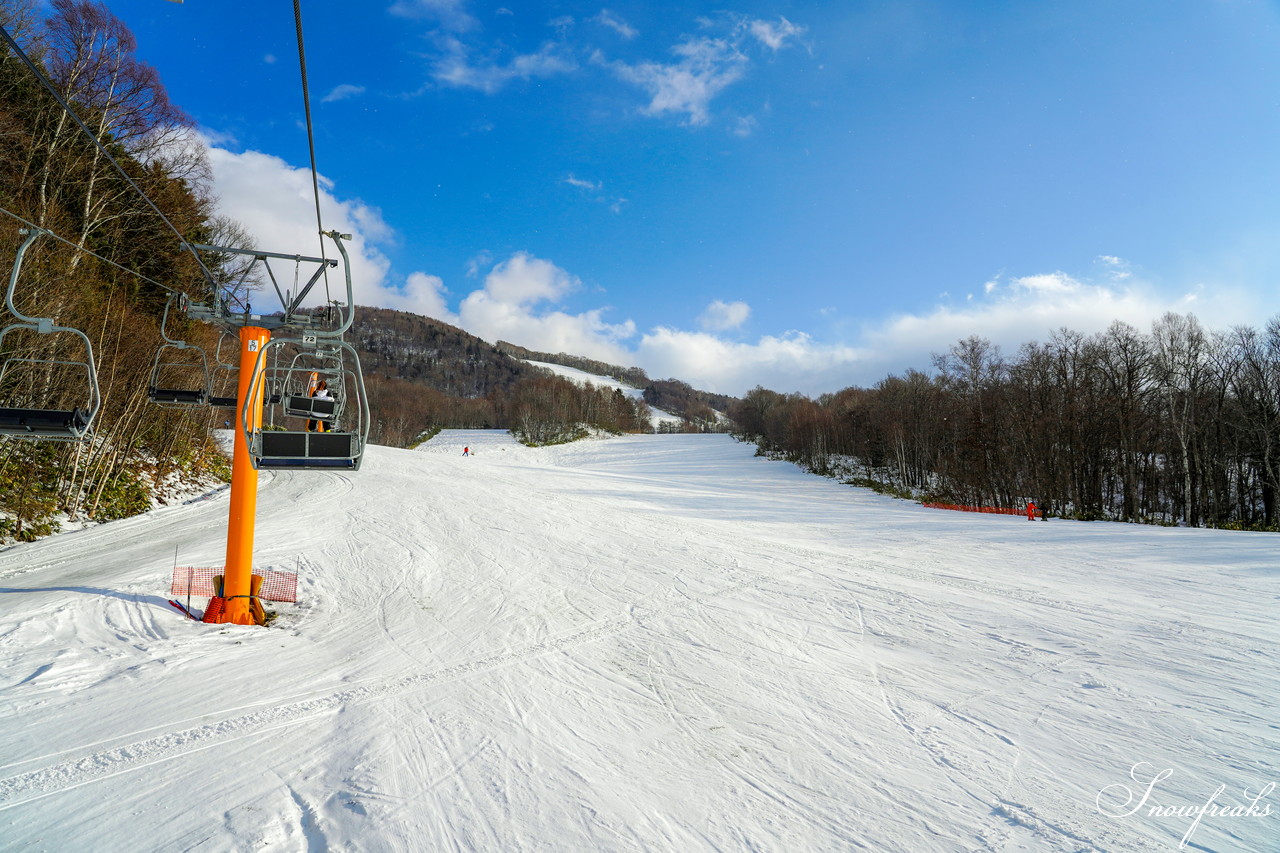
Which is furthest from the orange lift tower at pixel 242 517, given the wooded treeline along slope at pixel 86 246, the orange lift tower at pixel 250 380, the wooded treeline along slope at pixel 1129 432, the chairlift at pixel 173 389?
the wooded treeline along slope at pixel 1129 432

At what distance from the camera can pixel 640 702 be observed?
5016 millimetres

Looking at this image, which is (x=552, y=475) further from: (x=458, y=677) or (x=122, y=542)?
(x=458, y=677)

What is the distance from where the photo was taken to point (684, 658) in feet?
19.9

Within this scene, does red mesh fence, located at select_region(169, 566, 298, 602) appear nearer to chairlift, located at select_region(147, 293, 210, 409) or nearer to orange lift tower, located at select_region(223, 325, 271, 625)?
orange lift tower, located at select_region(223, 325, 271, 625)

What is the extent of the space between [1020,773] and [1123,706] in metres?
1.84

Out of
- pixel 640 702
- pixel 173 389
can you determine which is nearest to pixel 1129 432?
pixel 640 702

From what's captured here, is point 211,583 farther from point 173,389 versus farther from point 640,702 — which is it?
point 640,702

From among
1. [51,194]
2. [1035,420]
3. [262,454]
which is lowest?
[262,454]

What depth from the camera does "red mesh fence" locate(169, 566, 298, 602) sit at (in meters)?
7.62

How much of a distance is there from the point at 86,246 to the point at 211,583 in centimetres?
1343

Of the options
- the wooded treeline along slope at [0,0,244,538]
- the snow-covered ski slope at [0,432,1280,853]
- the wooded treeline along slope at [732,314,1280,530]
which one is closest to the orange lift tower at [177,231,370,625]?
the snow-covered ski slope at [0,432,1280,853]

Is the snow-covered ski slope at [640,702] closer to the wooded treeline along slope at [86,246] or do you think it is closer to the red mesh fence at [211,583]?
the red mesh fence at [211,583]

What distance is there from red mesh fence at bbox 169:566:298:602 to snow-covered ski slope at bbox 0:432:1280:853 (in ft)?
0.67

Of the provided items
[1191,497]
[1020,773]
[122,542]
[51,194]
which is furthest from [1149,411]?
[51,194]
